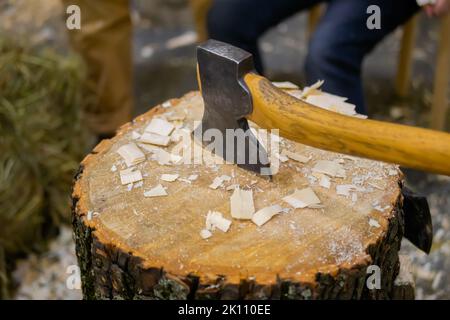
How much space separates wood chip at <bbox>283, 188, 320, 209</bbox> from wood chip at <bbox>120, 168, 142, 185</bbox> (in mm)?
279

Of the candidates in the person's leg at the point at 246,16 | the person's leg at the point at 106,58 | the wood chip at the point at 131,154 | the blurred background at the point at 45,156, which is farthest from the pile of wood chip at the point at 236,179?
the person's leg at the point at 106,58

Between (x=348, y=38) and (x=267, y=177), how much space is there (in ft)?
2.25

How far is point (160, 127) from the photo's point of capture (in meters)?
1.22

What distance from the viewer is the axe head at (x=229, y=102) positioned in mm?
1029

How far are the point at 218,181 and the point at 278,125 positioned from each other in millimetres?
169

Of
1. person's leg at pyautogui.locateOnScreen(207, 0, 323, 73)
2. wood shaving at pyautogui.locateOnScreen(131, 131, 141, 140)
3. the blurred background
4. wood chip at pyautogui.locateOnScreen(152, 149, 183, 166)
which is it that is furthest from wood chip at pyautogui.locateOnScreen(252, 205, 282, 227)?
person's leg at pyautogui.locateOnScreen(207, 0, 323, 73)

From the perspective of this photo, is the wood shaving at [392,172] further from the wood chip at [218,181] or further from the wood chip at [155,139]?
the wood chip at [155,139]

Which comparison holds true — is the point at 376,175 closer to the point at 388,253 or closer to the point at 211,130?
the point at 388,253

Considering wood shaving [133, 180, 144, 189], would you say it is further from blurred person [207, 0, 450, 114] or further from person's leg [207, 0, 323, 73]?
person's leg [207, 0, 323, 73]

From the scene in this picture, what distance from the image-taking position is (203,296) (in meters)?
0.91

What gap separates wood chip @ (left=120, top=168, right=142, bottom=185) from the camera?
3.55 ft

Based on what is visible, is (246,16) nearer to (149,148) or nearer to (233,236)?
(149,148)

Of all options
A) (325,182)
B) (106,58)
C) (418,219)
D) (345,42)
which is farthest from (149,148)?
(106,58)
